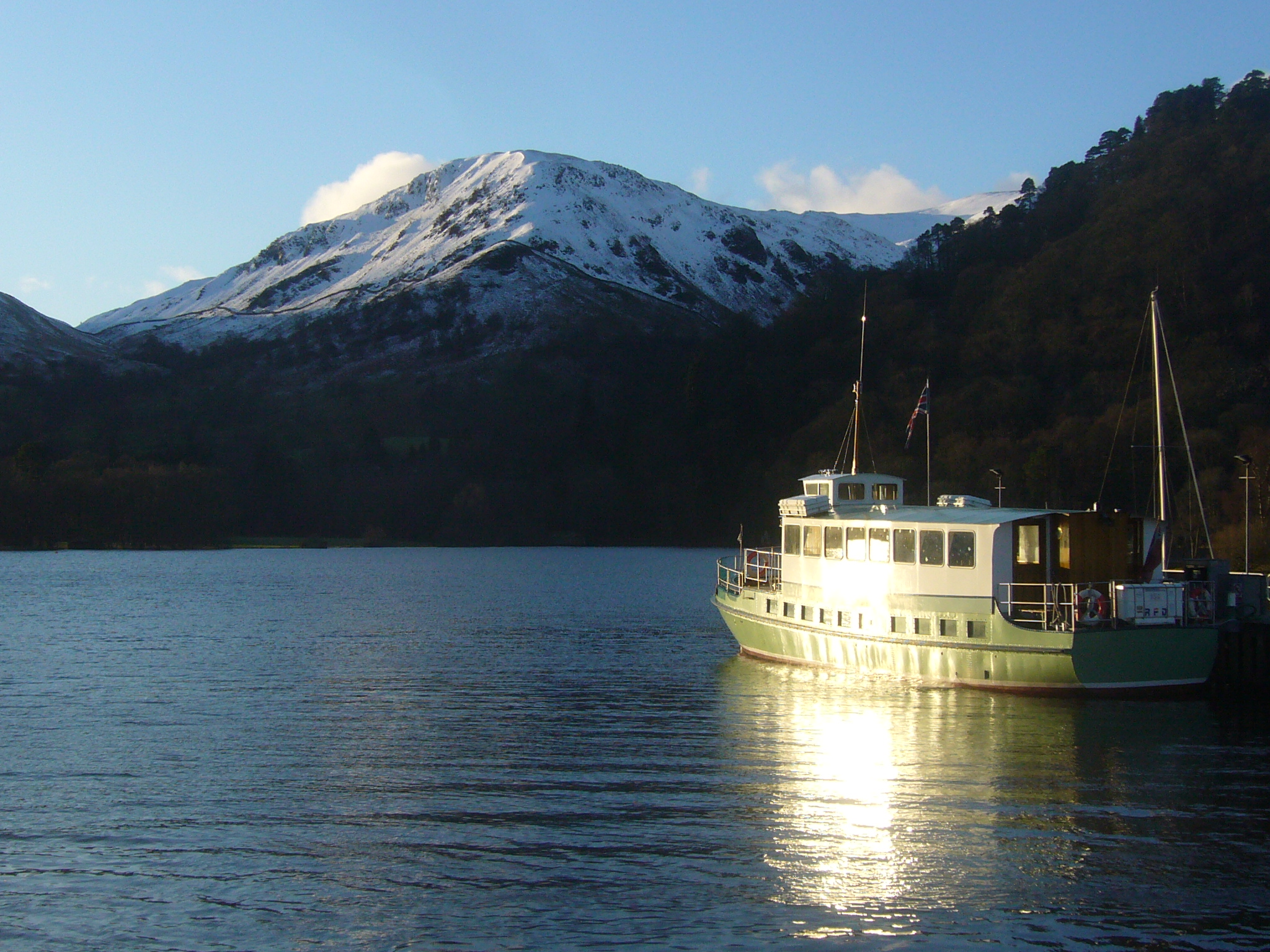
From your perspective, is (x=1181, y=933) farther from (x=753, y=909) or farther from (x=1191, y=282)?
(x=1191, y=282)

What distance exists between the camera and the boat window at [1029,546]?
3550 cm

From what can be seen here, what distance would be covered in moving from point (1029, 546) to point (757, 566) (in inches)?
488

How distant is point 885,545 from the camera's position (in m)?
37.5

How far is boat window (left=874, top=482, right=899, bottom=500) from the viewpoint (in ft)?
142

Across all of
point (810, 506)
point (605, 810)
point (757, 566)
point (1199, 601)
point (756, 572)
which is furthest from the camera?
point (756, 572)

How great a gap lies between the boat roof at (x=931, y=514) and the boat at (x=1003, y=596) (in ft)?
0.23

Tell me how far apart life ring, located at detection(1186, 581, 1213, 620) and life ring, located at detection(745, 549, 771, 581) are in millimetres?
15022

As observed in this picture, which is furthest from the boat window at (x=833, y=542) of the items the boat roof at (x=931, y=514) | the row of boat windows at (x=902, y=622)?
the row of boat windows at (x=902, y=622)

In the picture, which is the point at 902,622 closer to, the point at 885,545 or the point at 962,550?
the point at 885,545

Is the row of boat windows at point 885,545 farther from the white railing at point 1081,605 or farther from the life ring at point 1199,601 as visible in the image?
the life ring at point 1199,601

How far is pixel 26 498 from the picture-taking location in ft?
538

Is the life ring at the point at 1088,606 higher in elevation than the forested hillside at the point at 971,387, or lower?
lower

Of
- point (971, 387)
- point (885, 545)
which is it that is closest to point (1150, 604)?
point (885, 545)

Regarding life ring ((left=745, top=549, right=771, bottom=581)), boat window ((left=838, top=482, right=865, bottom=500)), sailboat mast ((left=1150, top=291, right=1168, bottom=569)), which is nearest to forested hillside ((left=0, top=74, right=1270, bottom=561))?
life ring ((left=745, top=549, right=771, bottom=581))
